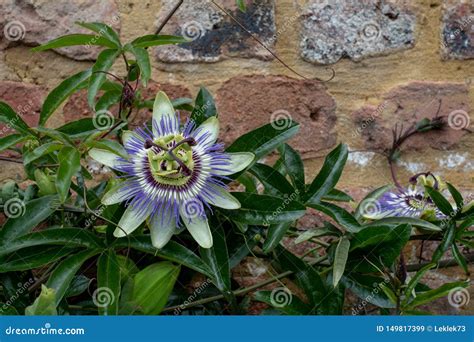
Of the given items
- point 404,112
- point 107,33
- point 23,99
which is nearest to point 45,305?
point 107,33

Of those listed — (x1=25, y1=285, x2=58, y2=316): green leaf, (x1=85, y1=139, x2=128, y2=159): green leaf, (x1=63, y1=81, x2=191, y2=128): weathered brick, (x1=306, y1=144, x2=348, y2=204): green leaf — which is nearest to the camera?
(x1=25, y1=285, x2=58, y2=316): green leaf

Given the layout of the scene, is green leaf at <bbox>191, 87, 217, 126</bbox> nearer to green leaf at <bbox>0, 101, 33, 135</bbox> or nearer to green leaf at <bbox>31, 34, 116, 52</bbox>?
green leaf at <bbox>31, 34, 116, 52</bbox>

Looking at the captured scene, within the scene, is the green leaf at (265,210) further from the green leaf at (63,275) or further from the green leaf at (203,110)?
the green leaf at (63,275)

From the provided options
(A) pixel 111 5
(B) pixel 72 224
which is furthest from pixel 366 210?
(A) pixel 111 5

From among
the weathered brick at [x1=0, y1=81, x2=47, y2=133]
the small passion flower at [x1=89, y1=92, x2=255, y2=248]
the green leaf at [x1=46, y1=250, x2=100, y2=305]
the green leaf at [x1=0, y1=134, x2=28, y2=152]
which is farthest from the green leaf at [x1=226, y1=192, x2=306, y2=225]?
the weathered brick at [x1=0, y1=81, x2=47, y2=133]

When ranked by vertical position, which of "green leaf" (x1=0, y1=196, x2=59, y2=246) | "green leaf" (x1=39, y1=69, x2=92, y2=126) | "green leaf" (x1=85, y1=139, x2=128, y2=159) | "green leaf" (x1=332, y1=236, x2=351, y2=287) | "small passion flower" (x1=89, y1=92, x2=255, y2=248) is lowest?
"green leaf" (x1=332, y1=236, x2=351, y2=287)
